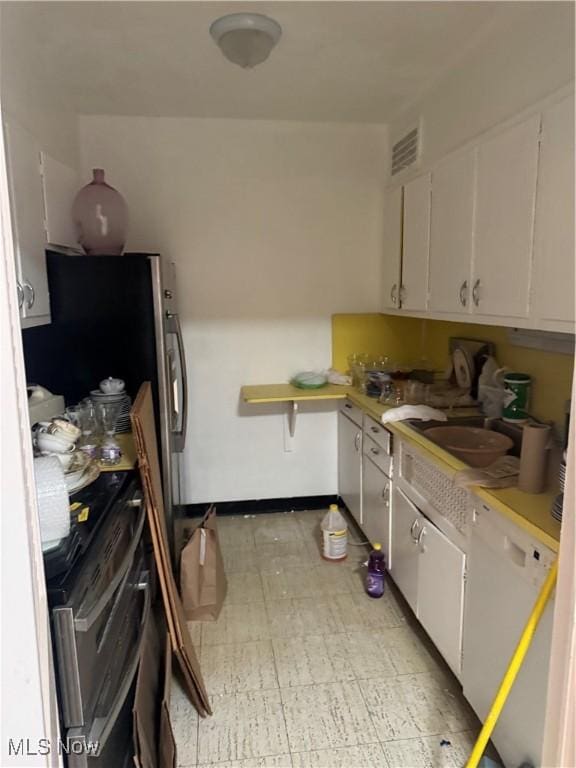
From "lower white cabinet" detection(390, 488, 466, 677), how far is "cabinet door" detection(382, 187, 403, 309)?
125 centimetres

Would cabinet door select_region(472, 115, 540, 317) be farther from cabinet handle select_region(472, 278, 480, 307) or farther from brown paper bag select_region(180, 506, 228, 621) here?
brown paper bag select_region(180, 506, 228, 621)

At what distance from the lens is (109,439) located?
2.03 m

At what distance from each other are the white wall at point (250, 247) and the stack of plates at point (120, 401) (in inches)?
40.8

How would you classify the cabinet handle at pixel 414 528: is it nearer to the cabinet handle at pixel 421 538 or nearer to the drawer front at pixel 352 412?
the cabinet handle at pixel 421 538

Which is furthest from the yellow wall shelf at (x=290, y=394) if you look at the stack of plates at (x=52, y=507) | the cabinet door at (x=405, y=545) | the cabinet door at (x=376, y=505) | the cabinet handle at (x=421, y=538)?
the stack of plates at (x=52, y=507)

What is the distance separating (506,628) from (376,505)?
118 cm

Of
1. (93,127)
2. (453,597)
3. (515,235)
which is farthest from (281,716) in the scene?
(93,127)

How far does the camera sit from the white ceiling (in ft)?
5.89

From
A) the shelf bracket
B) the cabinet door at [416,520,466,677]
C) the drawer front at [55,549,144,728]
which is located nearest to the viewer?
the drawer front at [55,549,144,728]

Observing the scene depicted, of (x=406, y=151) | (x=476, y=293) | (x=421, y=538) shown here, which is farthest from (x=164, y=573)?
(x=406, y=151)

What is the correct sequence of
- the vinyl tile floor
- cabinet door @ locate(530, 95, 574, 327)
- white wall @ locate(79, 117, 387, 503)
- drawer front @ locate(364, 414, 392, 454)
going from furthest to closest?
white wall @ locate(79, 117, 387, 503), drawer front @ locate(364, 414, 392, 454), the vinyl tile floor, cabinet door @ locate(530, 95, 574, 327)

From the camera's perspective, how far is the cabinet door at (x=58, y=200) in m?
2.14

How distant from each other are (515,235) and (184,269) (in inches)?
77.3

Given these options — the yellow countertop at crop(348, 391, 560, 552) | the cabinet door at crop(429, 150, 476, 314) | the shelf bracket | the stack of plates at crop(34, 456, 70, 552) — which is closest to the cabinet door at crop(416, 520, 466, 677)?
the yellow countertop at crop(348, 391, 560, 552)
